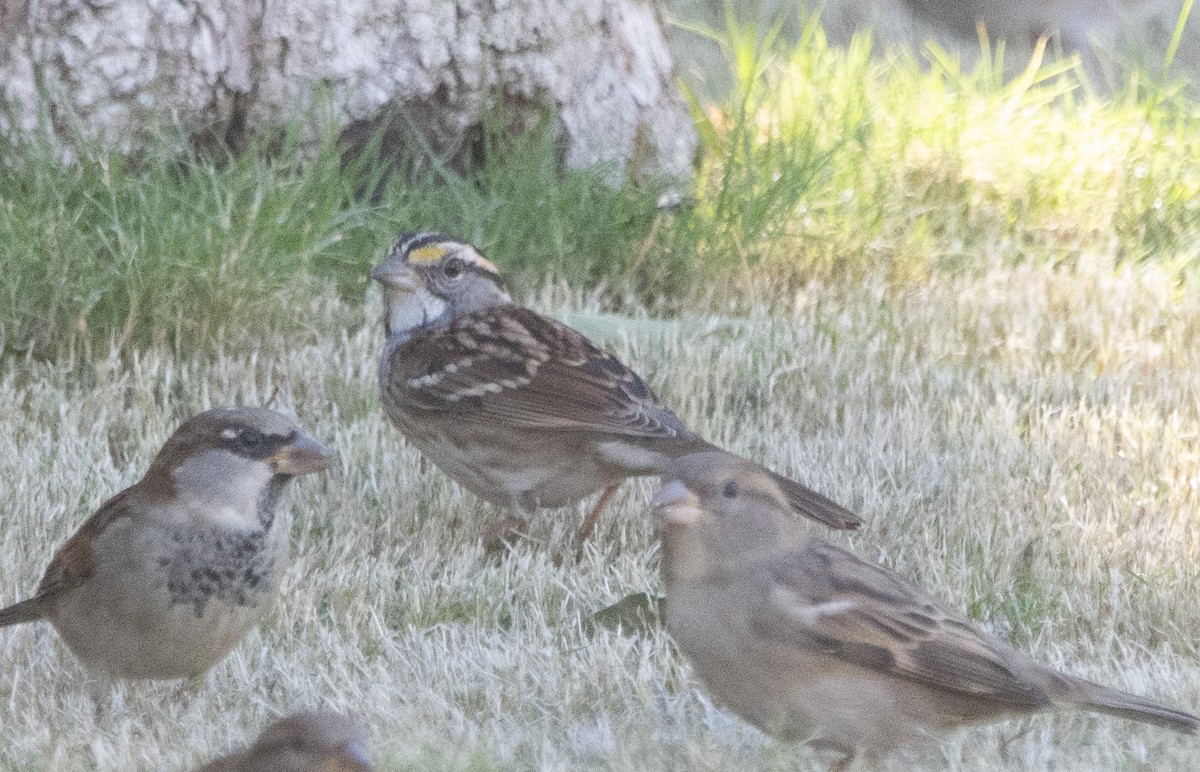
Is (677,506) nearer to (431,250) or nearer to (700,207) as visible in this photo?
(431,250)

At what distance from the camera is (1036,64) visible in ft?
29.7

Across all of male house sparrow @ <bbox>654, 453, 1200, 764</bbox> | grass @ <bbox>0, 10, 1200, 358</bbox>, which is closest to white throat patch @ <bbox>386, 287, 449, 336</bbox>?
grass @ <bbox>0, 10, 1200, 358</bbox>

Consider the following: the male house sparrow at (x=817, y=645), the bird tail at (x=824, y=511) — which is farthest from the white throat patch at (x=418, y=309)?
the male house sparrow at (x=817, y=645)

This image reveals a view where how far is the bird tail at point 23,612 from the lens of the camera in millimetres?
4012

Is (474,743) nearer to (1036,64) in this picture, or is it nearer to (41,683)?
(41,683)

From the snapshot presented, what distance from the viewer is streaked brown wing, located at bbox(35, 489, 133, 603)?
12.7 ft

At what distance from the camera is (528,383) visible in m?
4.98

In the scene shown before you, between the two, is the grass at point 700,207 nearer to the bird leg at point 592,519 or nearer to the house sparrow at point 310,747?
the bird leg at point 592,519

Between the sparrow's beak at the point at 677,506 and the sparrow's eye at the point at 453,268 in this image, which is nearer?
the sparrow's beak at the point at 677,506

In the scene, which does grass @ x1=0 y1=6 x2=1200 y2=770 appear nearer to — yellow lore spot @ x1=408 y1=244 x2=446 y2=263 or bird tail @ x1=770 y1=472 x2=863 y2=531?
bird tail @ x1=770 y1=472 x2=863 y2=531

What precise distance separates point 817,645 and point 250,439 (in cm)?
129

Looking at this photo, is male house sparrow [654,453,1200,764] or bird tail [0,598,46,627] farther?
bird tail [0,598,46,627]

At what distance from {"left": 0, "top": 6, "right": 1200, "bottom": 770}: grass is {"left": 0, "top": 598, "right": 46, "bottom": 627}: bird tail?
0.54 feet

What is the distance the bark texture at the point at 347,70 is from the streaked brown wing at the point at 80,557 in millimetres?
2978
